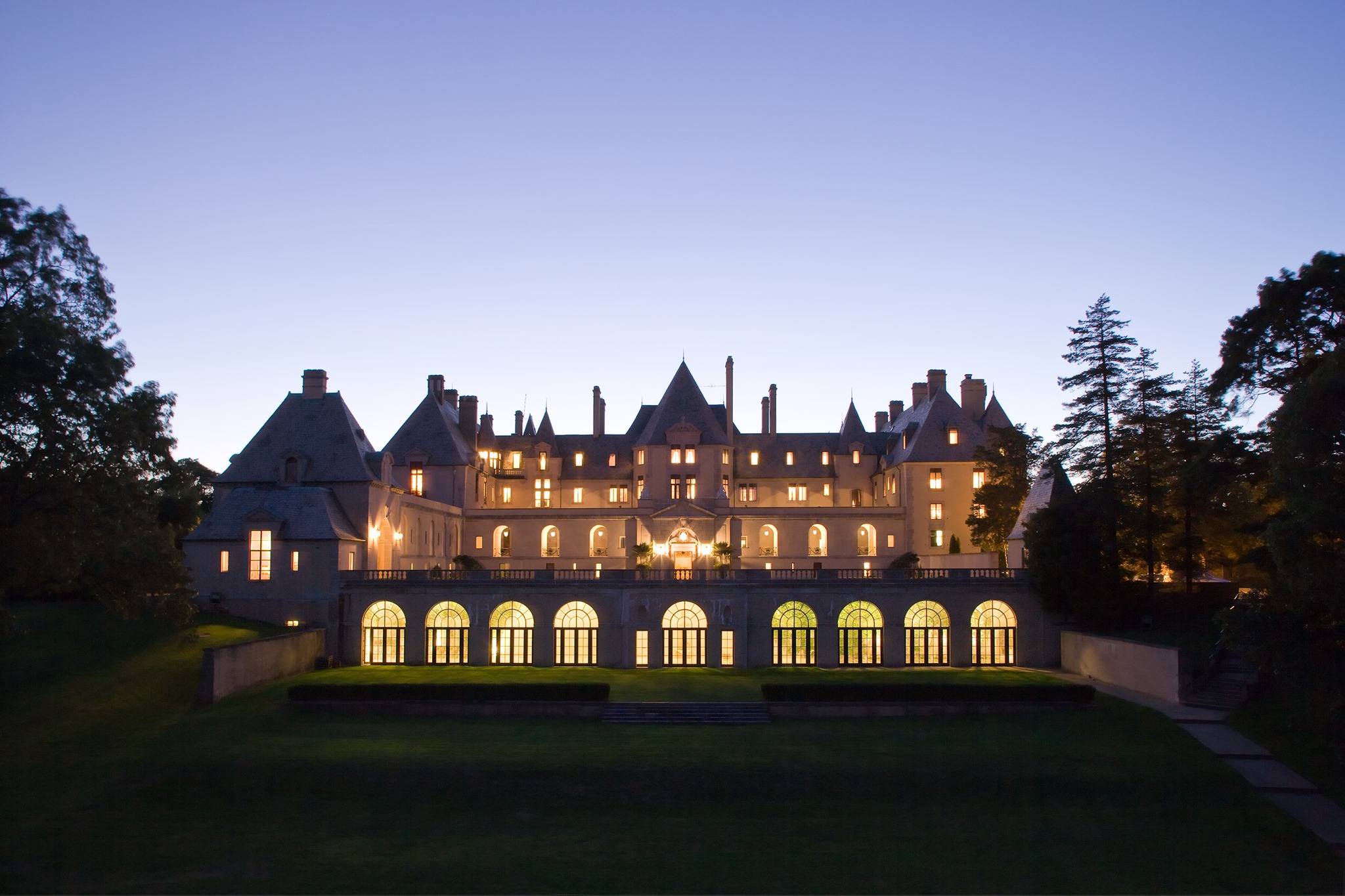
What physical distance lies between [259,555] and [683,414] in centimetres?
3152

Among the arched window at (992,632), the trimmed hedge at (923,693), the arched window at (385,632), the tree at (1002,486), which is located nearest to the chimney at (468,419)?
the arched window at (385,632)

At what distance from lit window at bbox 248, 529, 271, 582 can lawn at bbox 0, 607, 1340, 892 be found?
12.5 metres

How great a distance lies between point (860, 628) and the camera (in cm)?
5791

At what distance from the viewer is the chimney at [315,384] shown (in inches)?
2554

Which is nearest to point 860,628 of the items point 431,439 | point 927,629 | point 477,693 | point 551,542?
point 927,629

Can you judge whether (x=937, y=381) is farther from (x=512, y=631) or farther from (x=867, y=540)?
(x=512, y=631)

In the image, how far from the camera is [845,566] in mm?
78625

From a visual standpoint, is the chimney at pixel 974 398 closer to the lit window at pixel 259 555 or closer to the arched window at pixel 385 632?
the arched window at pixel 385 632

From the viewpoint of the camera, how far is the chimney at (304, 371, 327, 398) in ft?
213

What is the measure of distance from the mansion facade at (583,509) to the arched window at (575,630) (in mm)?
243

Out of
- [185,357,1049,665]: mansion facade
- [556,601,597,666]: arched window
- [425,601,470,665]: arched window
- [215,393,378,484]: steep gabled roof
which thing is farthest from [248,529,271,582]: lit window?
[556,601,597,666]: arched window

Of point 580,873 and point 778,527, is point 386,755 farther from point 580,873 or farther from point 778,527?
point 778,527

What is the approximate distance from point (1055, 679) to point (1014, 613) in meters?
9.19

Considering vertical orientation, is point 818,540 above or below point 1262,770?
above
